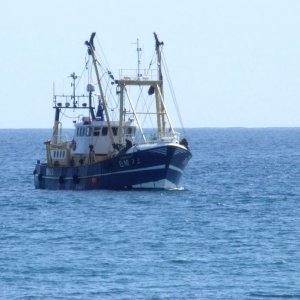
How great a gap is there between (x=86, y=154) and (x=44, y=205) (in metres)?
9.60

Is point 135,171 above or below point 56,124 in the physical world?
below

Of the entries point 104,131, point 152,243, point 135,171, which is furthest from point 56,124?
point 152,243

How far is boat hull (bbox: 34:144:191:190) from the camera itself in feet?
287

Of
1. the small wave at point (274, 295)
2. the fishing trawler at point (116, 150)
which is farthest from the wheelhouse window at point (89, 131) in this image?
the small wave at point (274, 295)

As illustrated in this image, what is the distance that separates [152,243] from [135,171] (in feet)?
80.9

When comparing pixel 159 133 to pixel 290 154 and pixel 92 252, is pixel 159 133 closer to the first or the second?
pixel 92 252

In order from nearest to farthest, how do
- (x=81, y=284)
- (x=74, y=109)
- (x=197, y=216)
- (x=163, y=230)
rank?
(x=81, y=284) < (x=163, y=230) < (x=197, y=216) < (x=74, y=109)

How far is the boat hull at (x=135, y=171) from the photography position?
287 ft

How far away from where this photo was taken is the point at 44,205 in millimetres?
85438

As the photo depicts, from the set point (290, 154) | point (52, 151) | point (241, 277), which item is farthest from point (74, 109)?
point (290, 154)

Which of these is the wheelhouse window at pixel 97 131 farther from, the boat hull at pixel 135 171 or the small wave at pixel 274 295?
the small wave at pixel 274 295

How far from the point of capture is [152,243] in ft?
211

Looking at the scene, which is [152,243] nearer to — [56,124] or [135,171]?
[135,171]

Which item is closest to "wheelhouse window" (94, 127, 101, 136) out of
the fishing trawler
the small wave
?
the fishing trawler
